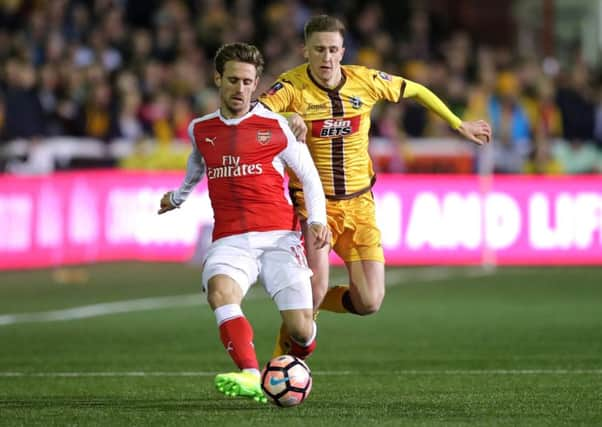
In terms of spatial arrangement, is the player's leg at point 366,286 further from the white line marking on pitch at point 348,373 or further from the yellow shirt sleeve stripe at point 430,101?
the yellow shirt sleeve stripe at point 430,101

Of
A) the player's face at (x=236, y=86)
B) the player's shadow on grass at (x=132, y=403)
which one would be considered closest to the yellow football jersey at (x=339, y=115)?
the player's face at (x=236, y=86)

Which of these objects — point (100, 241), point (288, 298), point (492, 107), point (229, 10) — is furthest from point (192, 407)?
point (229, 10)

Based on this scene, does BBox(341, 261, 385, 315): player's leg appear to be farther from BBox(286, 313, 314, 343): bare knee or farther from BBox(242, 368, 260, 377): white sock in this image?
BBox(242, 368, 260, 377): white sock

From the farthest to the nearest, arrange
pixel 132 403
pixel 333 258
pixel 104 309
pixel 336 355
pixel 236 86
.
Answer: pixel 333 258, pixel 104 309, pixel 336 355, pixel 132 403, pixel 236 86

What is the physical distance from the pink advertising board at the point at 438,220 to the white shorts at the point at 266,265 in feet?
38.8

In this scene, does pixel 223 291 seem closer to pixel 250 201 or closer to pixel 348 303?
pixel 250 201

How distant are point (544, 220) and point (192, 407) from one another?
13.0m

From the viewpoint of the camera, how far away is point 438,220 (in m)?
21.1

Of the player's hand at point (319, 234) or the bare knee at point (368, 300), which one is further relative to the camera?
the bare knee at point (368, 300)

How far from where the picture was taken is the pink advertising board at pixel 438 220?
2067 cm

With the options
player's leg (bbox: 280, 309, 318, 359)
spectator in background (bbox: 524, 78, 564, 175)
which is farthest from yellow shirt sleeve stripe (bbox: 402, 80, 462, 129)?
spectator in background (bbox: 524, 78, 564, 175)

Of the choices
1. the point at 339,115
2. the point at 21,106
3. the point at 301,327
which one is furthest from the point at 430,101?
the point at 21,106

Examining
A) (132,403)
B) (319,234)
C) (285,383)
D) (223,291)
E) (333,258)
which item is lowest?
(333,258)

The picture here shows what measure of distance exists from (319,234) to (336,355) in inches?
133
